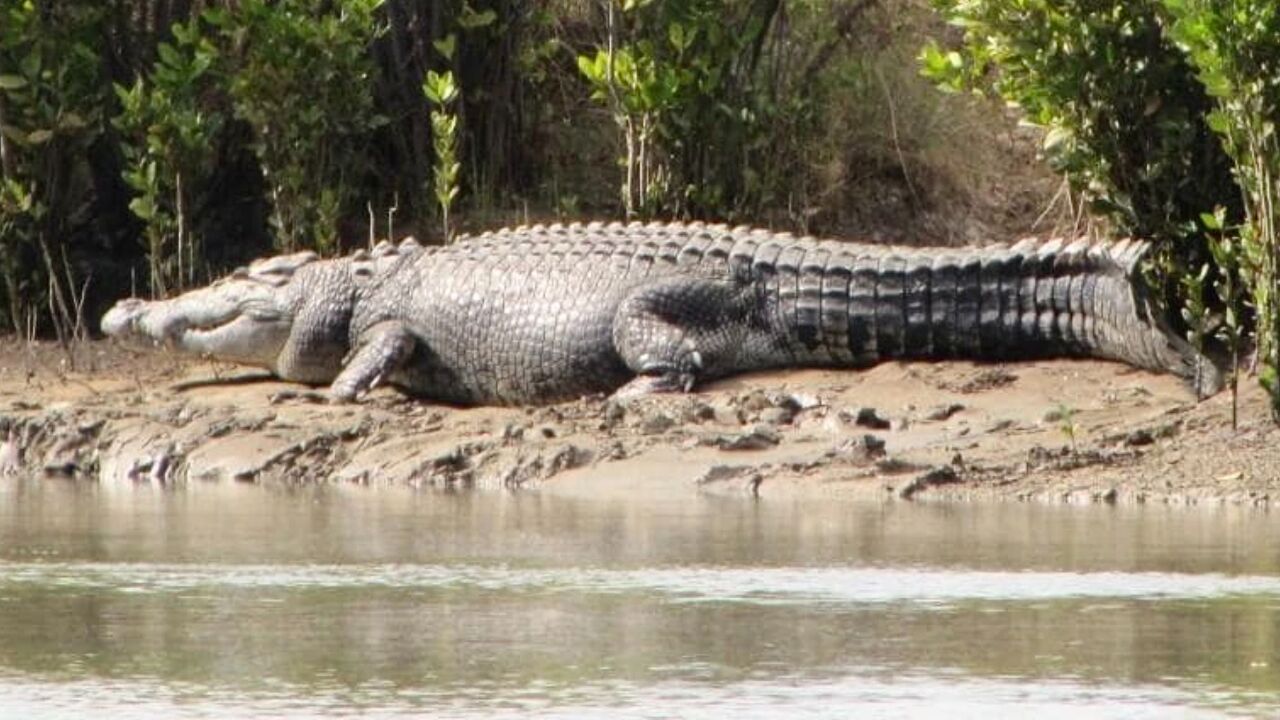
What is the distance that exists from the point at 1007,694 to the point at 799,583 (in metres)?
1.79

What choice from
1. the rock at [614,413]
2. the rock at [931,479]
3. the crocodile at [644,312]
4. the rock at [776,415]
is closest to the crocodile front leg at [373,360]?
the crocodile at [644,312]

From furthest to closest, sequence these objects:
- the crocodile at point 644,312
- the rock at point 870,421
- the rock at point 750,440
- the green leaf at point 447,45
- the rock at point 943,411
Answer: the green leaf at point 447,45
the crocodile at point 644,312
the rock at point 943,411
the rock at point 870,421
the rock at point 750,440

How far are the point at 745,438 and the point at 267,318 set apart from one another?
372 cm

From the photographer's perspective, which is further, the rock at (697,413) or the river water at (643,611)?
the rock at (697,413)

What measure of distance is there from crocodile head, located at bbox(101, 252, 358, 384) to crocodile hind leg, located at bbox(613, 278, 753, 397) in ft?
5.00

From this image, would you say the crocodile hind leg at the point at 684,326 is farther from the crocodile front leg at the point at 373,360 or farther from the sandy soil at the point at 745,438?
the crocodile front leg at the point at 373,360

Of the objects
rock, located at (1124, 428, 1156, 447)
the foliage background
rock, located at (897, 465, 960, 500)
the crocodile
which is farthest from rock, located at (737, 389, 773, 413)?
the foliage background

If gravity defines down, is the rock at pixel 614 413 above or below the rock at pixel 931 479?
above

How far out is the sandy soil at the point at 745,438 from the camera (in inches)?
388

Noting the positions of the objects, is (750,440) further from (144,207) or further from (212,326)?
(144,207)

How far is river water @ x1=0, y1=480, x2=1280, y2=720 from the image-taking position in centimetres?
542

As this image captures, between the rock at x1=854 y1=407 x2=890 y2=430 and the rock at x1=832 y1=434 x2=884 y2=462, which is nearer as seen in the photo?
the rock at x1=832 y1=434 x2=884 y2=462

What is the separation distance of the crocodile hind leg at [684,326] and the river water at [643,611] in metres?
2.74

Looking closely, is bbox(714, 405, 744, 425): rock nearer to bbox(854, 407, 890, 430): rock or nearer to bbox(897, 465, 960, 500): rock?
bbox(854, 407, 890, 430): rock
